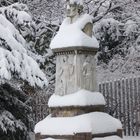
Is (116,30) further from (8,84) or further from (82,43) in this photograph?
(82,43)

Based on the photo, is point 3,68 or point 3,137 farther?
point 3,137

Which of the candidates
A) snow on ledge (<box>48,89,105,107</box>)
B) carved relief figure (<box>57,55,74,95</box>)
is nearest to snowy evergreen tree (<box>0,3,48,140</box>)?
carved relief figure (<box>57,55,74,95</box>)

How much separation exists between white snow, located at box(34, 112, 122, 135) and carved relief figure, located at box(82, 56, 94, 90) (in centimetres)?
42

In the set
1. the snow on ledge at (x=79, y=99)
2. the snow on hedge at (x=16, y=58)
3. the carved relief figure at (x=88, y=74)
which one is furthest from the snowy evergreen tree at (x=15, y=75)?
the carved relief figure at (x=88, y=74)

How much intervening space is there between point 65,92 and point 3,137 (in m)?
3.88

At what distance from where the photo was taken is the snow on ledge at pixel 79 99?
6.57 m

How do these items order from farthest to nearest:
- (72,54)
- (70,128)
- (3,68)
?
1. (3,68)
2. (72,54)
3. (70,128)

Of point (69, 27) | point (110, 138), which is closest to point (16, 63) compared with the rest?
point (69, 27)

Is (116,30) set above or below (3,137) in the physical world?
above

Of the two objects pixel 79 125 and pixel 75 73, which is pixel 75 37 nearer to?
pixel 75 73

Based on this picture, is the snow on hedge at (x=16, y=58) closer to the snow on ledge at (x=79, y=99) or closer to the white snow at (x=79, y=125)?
the snow on ledge at (x=79, y=99)

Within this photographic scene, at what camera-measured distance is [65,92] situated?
6.84 m

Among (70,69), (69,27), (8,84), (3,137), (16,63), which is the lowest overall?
(3,137)

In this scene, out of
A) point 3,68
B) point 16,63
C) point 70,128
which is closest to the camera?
point 70,128
